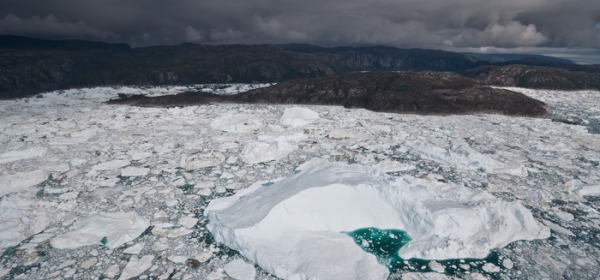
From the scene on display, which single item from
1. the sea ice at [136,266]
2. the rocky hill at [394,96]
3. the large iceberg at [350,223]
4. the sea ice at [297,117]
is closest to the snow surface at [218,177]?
the sea ice at [136,266]

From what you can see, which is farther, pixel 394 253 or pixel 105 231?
pixel 105 231

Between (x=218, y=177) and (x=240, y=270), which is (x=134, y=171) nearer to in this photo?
(x=218, y=177)

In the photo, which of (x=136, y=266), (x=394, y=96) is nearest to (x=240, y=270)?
(x=136, y=266)

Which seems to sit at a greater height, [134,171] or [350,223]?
[134,171]

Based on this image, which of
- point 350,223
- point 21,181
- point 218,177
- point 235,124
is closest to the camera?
point 350,223

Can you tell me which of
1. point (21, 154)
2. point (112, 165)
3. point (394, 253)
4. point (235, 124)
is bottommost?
point (394, 253)

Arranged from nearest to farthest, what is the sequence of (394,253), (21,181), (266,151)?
(394,253) → (21,181) → (266,151)

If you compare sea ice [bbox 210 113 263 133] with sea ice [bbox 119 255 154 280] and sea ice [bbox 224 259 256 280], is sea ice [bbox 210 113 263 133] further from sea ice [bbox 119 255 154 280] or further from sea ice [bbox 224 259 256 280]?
sea ice [bbox 224 259 256 280]

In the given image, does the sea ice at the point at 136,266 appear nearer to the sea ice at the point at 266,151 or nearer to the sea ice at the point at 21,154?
the sea ice at the point at 266,151
